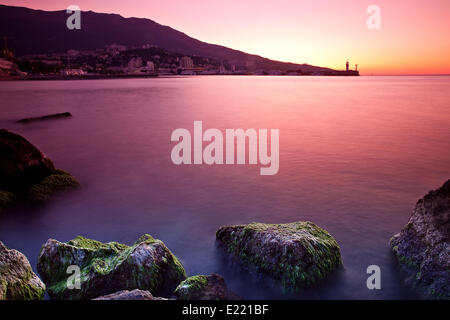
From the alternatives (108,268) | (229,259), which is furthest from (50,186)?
(229,259)

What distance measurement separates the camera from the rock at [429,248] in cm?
416

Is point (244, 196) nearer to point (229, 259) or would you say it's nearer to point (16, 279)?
point (229, 259)

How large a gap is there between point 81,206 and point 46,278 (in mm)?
3455

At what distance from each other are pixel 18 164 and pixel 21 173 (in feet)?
0.81

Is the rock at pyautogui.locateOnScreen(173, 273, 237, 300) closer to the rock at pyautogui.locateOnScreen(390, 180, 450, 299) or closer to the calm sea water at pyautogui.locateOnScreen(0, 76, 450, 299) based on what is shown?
the calm sea water at pyautogui.locateOnScreen(0, 76, 450, 299)

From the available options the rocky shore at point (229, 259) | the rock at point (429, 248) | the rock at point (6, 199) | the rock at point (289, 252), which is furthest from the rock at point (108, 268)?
the rock at point (6, 199)

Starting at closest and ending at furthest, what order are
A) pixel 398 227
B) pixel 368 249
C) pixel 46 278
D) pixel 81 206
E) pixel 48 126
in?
pixel 46 278
pixel 368 249
pixel 398 227
pixel 81 206
pixel 48 126

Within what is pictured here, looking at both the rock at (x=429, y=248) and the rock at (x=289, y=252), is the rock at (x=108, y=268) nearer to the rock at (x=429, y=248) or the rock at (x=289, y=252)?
the rock at (x=289, y=252)

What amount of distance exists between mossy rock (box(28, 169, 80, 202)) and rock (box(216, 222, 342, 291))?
553 centimetres

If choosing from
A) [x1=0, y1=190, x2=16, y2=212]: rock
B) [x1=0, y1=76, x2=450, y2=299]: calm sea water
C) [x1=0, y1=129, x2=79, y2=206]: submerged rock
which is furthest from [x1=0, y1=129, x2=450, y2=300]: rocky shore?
[x1=0, y1=129, x2=79, y2=206]: submerged rock

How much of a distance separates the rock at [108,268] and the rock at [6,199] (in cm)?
357

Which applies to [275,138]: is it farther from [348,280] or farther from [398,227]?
[348,280]
